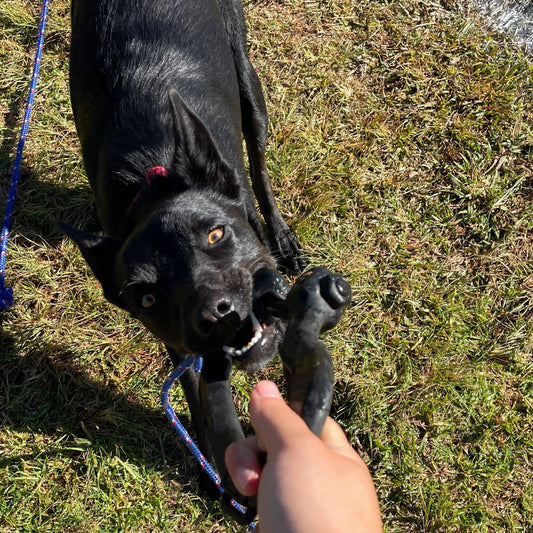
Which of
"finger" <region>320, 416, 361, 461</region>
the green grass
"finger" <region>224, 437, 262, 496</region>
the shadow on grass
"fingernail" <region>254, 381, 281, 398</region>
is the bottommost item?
the shadow on grass

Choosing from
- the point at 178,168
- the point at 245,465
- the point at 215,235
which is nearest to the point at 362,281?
the point at 215,235

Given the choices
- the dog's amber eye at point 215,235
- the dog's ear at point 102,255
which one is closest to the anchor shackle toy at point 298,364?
the dog's amber eye at point 215,235

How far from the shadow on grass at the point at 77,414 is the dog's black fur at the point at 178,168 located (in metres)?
0.35

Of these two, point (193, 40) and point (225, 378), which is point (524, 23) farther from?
point (225, 378)

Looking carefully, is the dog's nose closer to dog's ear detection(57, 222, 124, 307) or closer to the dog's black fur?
the dog's black fur

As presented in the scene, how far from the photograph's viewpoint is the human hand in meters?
1.41

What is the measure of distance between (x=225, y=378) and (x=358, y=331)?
1898 mm

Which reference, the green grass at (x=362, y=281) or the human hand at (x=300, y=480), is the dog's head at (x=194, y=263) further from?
the green grass at (x=362, y=281)

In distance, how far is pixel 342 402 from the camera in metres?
3.89

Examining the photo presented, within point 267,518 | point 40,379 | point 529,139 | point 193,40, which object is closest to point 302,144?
point 193,40

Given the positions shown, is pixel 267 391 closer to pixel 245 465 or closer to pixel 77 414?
pixel 245 465

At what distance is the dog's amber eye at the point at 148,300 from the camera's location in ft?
9.81

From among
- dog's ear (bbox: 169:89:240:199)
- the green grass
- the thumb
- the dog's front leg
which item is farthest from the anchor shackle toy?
the dog's front leg

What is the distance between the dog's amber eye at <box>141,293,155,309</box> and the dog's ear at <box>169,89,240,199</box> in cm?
66
